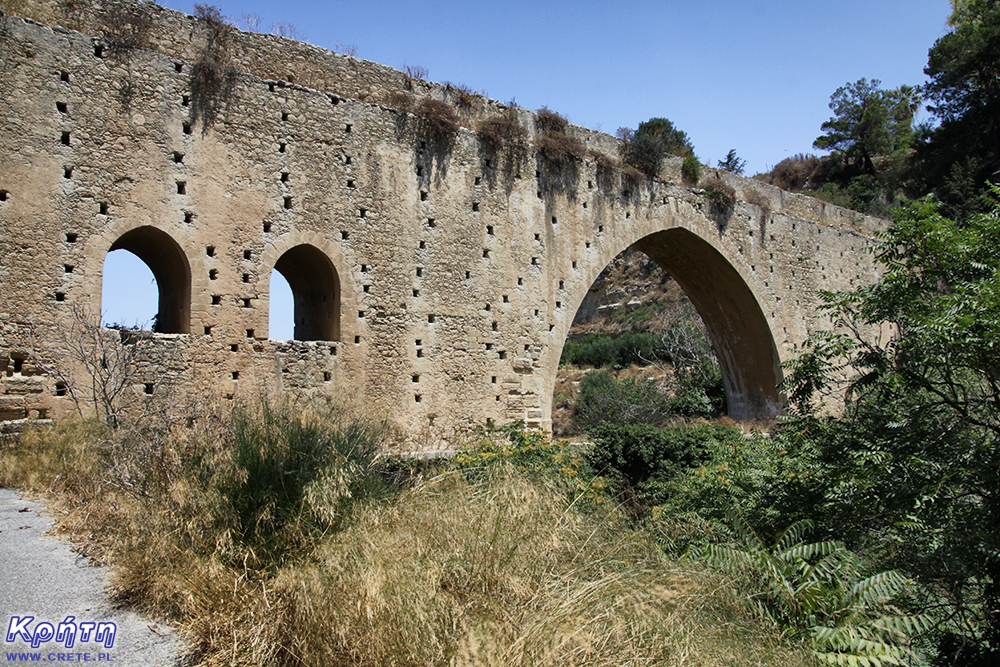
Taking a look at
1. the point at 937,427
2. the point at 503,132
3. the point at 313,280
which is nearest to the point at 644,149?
the point at 503,132

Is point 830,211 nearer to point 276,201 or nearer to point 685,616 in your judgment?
point 276,201

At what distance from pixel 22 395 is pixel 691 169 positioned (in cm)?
1164

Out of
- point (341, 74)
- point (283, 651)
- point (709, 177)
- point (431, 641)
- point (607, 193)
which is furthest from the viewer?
point (709, 177)

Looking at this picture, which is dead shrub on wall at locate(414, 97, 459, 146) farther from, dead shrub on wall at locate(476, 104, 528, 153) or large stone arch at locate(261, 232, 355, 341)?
large stone arch at locate(261, 232, 355, 341)

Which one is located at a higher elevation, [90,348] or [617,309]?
[617,309]

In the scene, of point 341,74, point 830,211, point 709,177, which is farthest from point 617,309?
point 341,74

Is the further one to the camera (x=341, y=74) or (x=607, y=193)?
(x=607, y=193)

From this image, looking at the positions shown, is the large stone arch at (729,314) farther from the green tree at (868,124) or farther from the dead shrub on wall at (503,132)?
the green tree at (868,124)

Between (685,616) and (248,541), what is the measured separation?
263 centimetres

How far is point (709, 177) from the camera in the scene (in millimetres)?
14359

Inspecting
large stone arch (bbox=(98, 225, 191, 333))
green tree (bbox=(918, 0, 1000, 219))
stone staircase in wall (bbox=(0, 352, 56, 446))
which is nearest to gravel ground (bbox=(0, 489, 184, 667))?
stone staircase in wall (bbox=(0, 352, 56, 446))

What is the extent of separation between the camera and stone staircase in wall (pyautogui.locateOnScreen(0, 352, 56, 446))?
699cm

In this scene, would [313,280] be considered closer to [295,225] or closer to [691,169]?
[295,225]

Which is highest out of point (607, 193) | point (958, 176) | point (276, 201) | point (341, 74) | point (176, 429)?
point (958, 176)
